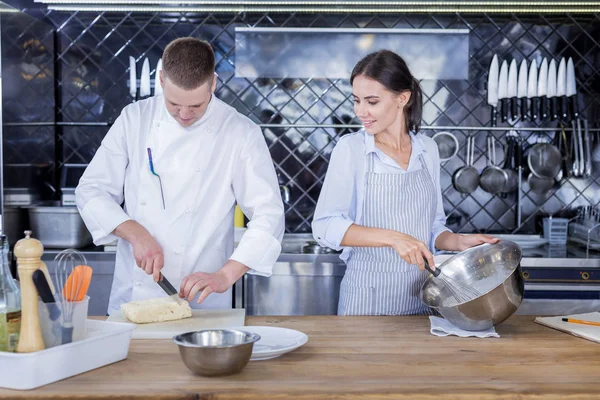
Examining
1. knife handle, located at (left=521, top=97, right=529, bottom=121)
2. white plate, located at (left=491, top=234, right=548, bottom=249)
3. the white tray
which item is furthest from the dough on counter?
knife handle, located at (left=521, top=97, right=529, bottom=121)

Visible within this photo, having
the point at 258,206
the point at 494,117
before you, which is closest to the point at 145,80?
the point at 258,206

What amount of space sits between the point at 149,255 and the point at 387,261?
79 cm

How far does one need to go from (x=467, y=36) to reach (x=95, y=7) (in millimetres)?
1843

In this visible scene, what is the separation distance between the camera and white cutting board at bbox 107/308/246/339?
5.72ft

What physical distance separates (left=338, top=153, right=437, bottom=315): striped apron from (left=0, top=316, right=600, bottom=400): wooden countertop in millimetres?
463

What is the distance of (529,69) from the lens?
3.81m

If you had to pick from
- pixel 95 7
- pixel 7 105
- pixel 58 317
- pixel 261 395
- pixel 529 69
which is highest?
pixel 95 7

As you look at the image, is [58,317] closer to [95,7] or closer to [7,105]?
[7,105]

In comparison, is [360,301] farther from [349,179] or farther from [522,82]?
[522,82]

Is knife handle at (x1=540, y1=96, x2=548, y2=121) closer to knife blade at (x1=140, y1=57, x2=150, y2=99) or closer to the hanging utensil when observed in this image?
the hanging utensil

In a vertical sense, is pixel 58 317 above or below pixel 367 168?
below

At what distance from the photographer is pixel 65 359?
140 cm

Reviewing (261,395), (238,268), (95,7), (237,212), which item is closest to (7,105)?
(95,7)

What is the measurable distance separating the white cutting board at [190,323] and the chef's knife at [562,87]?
246cm
